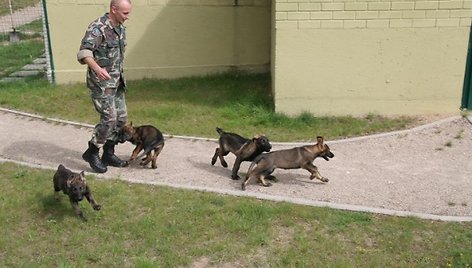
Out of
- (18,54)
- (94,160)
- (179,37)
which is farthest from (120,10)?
(18,54)

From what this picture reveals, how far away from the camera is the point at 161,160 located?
7504 millimetres

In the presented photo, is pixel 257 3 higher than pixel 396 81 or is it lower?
higher

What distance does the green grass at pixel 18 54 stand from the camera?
513 inches

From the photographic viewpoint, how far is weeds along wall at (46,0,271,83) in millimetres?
11484

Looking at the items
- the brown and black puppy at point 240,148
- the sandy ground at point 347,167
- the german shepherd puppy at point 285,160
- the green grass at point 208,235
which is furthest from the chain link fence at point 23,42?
the german shepherd puppy at point 285,160

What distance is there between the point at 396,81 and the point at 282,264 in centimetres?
508

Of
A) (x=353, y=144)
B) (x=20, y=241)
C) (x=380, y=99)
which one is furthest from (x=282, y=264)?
(x=380, y=99)

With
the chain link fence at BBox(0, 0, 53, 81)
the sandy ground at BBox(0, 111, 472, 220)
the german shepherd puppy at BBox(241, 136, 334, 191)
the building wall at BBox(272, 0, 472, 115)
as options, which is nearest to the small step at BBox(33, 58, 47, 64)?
the chain link fence at BBox(0, 0, 53, 81)

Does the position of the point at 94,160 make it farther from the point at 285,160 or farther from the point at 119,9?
the point at 285,160

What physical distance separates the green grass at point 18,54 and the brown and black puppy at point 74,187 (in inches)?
302

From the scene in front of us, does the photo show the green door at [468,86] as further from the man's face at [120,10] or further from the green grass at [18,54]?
the green grass at [18,54]

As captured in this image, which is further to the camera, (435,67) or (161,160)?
(435,67)

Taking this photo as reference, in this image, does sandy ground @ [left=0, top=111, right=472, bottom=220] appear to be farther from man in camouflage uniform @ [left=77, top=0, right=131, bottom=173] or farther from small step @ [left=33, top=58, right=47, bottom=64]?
small step @ [left=33, top=58, right=47, bottom=64]

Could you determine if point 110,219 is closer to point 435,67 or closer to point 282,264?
point 282,264
